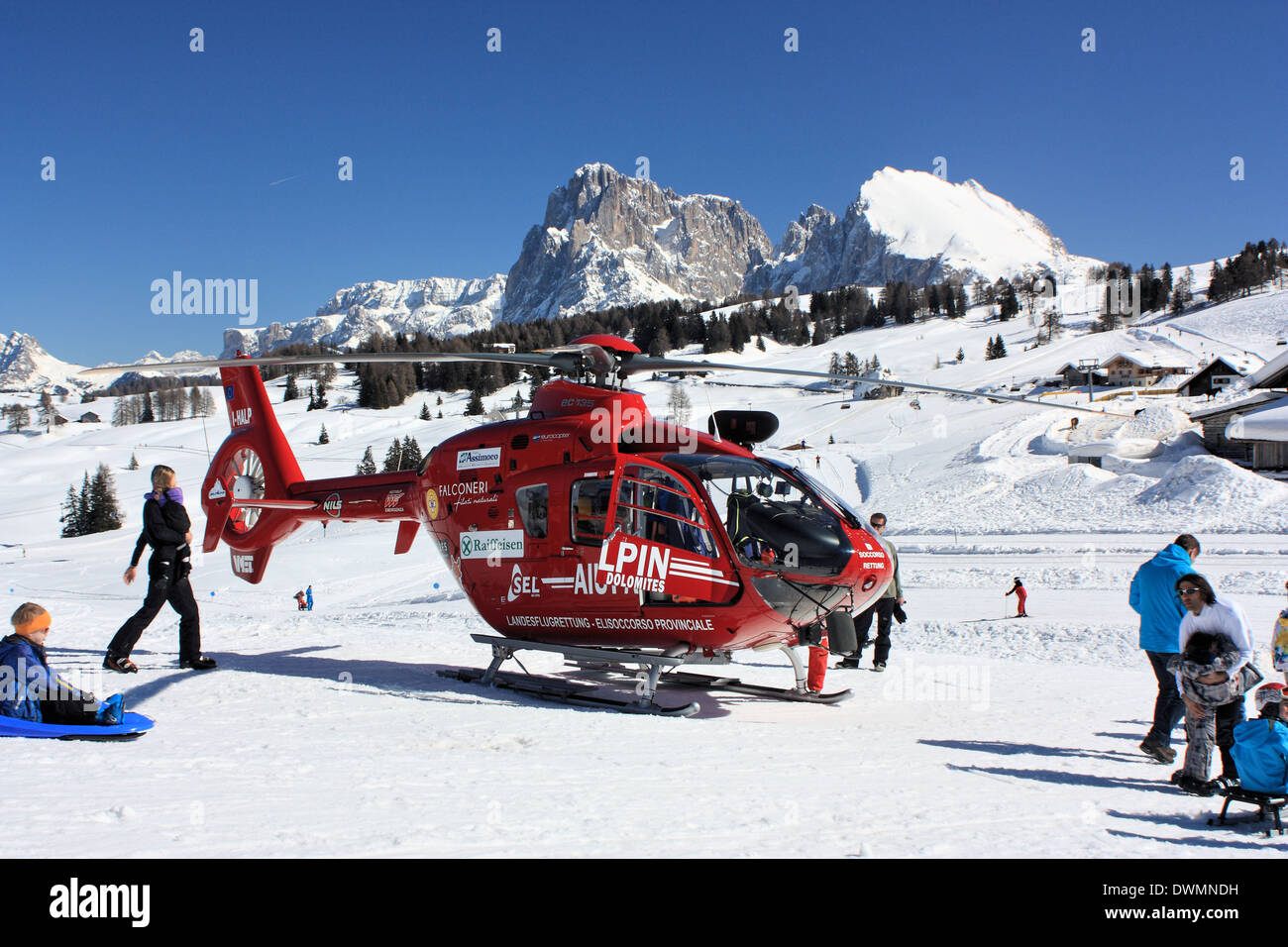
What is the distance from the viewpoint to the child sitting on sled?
5320 mm

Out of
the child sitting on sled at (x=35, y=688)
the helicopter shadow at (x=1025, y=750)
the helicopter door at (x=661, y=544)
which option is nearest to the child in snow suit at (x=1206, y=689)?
the helicopter shadow at (x=1025, y=750)

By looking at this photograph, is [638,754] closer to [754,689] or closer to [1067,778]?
[1067,778]

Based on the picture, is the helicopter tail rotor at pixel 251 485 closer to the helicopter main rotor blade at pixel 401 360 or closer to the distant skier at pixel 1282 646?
the helicopter main rotor blade at pixel 401 360

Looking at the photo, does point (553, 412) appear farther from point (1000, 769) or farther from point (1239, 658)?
point (1239, 658)

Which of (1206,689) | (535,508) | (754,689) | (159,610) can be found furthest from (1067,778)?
(159,610)

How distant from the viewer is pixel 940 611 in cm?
1742

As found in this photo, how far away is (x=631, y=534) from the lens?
8625 millimetres

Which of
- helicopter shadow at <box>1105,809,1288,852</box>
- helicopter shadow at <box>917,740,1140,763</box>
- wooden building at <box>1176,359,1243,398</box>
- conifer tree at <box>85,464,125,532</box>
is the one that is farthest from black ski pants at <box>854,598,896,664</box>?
wooden building at <box>1176,359,1243,398</box>

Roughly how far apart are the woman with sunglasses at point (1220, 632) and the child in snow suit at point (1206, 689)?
0.01 metres

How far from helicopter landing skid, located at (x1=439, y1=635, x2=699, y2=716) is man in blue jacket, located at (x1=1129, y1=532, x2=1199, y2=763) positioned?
3921 millimetres

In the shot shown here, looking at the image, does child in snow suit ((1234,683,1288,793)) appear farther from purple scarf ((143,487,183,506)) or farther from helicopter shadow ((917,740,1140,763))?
purple scarf ((143,487,183,506))

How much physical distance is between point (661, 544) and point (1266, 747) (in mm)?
5112

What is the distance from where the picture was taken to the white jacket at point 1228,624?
18.4 feet

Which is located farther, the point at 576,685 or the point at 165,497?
the point at 576,685
